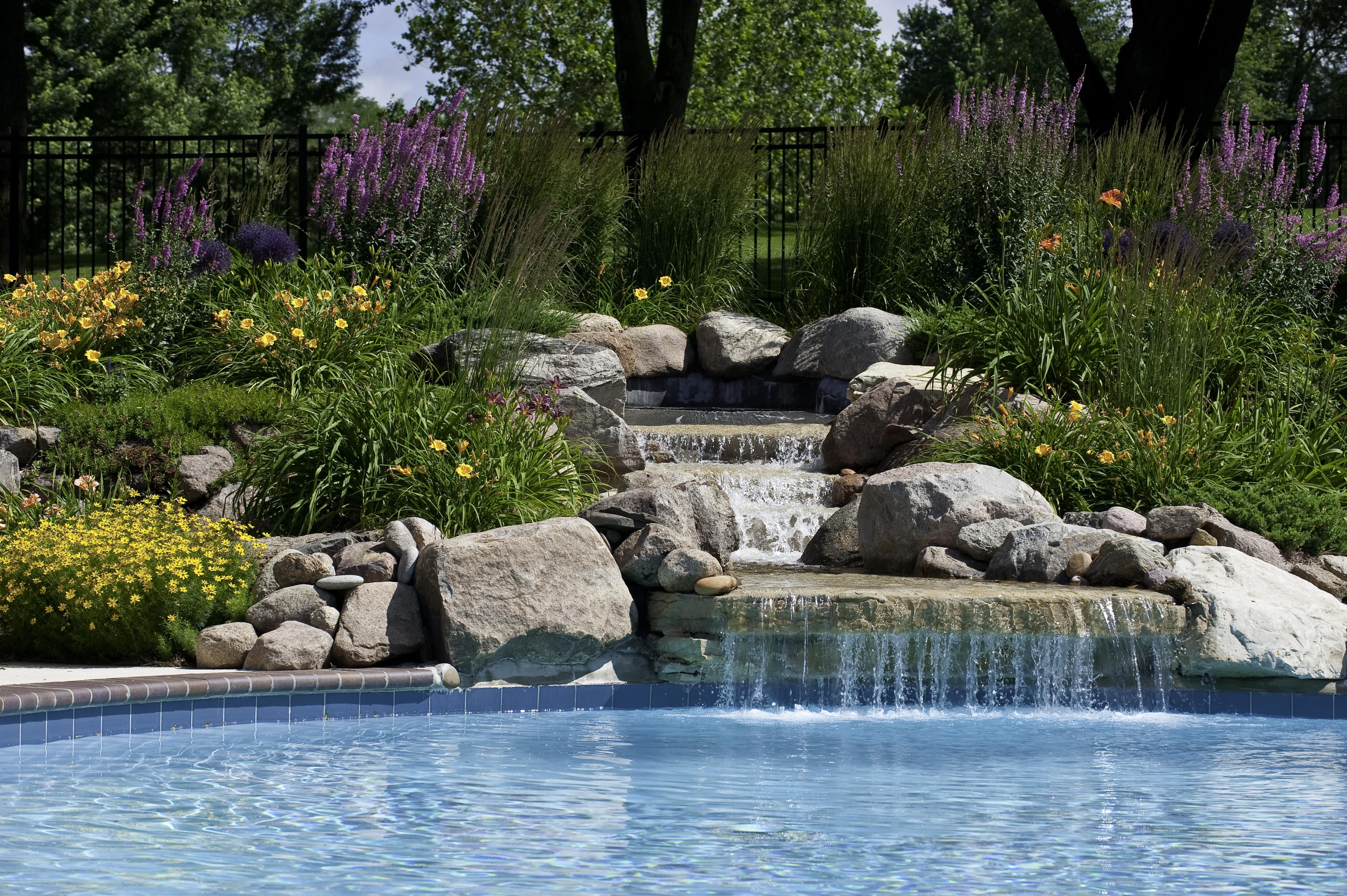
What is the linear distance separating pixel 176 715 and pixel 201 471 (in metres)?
2.46

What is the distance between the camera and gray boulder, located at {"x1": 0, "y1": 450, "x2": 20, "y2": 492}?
718cm

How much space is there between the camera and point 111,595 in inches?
218

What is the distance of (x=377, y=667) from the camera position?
552 centimetres

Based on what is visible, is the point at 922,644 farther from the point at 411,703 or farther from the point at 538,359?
the point at 538,359

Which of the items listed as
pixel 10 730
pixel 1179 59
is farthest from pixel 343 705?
pixel 1179 59

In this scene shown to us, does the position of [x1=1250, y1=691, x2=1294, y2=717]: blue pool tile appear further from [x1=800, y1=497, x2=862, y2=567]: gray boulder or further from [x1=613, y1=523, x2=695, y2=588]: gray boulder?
[x1=613, y1=523, x2=695, y2=588]: gray boulder

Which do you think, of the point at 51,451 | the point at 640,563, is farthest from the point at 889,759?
the point at 51,451

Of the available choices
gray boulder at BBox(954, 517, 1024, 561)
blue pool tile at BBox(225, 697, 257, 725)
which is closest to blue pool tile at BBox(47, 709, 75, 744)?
blue pool tile at BBox(225, 697, 257, 725)

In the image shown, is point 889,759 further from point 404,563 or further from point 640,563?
A: point 404,563

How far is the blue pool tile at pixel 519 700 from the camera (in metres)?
5.64

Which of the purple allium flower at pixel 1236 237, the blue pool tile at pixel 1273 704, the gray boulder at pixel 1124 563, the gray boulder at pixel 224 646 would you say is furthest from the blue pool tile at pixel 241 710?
the purple allium flower at pixel 1236 237

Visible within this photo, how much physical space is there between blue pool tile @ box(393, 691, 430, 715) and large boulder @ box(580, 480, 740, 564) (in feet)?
3.87

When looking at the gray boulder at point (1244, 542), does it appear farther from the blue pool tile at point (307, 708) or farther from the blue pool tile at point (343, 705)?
the blue pool tile at point (307, 708)

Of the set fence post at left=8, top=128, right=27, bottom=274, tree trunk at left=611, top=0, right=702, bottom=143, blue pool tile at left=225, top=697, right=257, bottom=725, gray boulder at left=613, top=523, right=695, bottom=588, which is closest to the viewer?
blue pool tile at left=225, top=697, right=257, bottom=725
